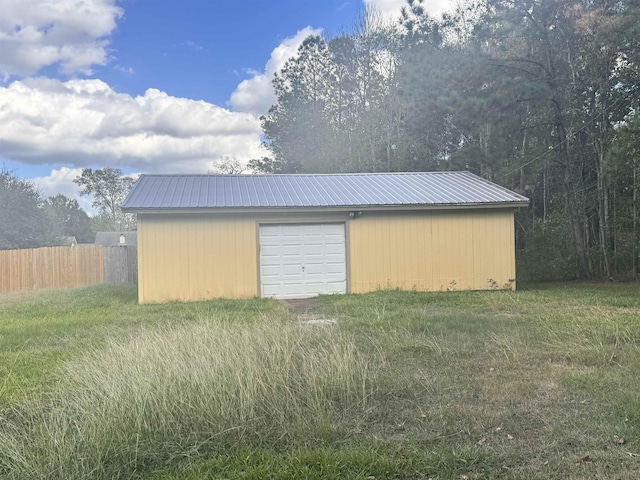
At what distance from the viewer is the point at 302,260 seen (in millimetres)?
11930

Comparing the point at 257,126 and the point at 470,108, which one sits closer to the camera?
the point at 470,108

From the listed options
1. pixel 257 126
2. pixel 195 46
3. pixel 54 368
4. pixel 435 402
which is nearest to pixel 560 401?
pixel 435 402

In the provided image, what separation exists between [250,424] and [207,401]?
14.8 inches

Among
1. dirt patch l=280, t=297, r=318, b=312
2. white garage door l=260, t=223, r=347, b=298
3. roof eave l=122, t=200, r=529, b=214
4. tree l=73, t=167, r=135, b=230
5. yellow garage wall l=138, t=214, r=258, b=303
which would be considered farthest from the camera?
tree l=73, t=167, r=135, b=230

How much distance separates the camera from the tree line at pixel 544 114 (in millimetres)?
13375

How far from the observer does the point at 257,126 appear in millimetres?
31422

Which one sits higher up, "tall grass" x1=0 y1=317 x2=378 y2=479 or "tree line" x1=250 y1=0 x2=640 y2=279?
"tree line" x1=250 y1=0 x2=640 y2=279

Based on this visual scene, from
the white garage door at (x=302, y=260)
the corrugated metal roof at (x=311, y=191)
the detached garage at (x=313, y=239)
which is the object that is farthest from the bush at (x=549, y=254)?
the white garage door at (x=302, y=260)

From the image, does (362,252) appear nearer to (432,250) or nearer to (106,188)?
(432,250)

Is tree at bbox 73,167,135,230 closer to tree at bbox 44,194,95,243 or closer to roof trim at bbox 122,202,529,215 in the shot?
tree at bbox 44,194,95,243

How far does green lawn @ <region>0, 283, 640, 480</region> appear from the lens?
2879mm

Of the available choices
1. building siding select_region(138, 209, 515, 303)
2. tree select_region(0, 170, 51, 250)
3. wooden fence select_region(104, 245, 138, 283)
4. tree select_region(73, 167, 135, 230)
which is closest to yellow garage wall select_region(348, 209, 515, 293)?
building siding select_region(138, 209, 515, 303)

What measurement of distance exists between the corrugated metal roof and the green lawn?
5.44m

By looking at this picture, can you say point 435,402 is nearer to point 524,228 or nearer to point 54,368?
point 54,368
